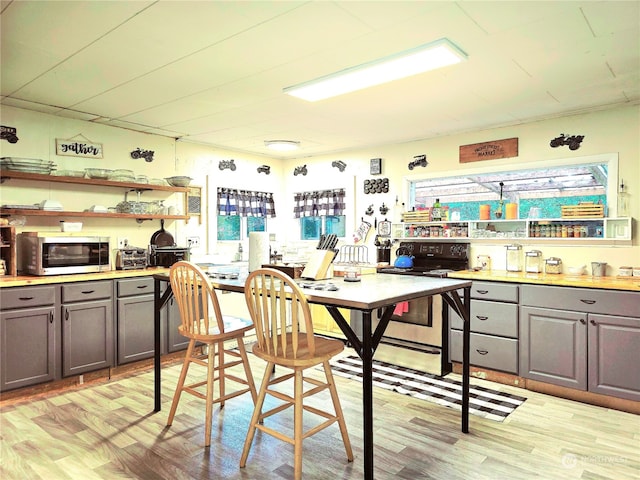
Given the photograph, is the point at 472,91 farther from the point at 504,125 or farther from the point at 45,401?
the point at 45,401

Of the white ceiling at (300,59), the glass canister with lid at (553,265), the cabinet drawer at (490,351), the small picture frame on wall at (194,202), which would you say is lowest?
the cabinet drawer at (490,351)

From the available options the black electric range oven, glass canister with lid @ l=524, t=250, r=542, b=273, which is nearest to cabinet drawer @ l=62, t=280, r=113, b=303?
the black electric range oven

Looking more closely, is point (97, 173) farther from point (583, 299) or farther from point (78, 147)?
point (583, 299)

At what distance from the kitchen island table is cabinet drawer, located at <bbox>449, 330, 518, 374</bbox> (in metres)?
1.10

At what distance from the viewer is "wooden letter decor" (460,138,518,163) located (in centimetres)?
442

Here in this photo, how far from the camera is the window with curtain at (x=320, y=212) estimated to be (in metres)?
5.93

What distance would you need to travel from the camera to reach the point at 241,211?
5863mm

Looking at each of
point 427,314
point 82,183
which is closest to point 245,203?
point 82,183

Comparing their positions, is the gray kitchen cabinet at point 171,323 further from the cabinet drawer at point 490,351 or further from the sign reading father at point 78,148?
the cabinet drawer at point 490,351

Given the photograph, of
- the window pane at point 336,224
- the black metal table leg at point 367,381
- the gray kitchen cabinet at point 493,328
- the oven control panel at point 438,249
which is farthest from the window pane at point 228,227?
the black metal table leg at point 367,381

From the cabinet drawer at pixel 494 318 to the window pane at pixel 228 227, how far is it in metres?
3.18

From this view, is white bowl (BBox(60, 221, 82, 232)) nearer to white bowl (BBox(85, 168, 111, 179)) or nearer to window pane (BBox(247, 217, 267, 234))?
white bowl (BBox(85, 168, 111, 179))

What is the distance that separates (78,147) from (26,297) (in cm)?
161

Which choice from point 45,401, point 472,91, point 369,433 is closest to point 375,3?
point 472,91
